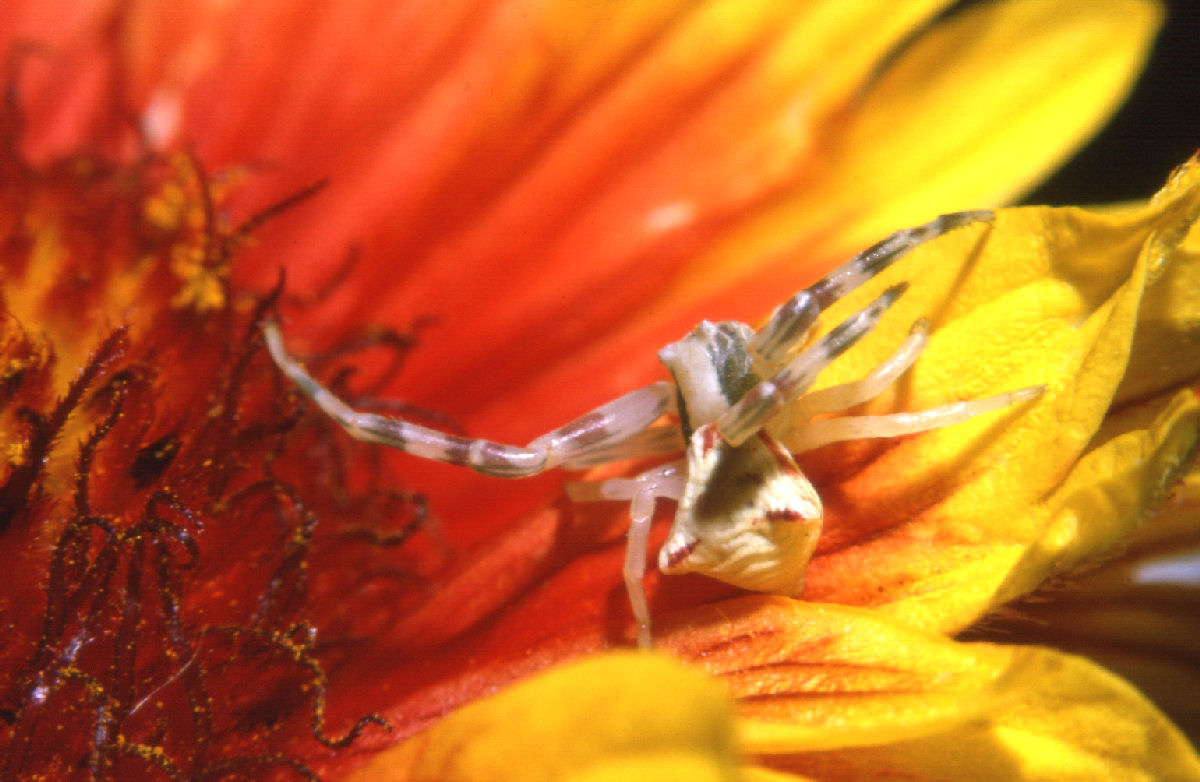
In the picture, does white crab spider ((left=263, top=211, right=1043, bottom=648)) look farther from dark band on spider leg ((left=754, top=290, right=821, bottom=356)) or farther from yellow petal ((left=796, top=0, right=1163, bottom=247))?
yellow petal ((left=796, top=0, right=1163, bottom=247))

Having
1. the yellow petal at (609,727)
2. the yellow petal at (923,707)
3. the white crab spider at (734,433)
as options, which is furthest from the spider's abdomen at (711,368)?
the yellow petal at (609,727)

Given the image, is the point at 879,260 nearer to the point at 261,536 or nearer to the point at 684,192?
the point at 684,192

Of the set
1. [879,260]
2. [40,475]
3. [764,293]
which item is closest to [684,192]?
[764,293]

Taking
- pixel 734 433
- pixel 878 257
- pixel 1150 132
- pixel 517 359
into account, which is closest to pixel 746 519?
pixel 734 433

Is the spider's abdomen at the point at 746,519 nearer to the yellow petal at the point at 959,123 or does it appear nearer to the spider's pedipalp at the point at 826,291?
the spider's pedipalp at the point at 826,291

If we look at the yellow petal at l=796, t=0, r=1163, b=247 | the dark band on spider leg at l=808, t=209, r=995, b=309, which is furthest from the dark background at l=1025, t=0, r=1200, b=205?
the dark band on spider leg at l=808, t=209, r=995, b=309
